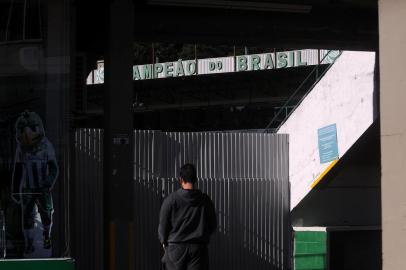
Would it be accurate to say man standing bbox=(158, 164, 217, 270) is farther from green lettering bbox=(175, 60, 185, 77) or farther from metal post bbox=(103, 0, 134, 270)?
green lettering bbox=(175, 60, 185, 77)

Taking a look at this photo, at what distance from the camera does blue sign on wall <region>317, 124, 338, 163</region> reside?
14297 millimetres

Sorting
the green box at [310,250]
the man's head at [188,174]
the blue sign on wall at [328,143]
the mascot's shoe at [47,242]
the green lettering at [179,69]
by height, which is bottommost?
the green box at [310,250]

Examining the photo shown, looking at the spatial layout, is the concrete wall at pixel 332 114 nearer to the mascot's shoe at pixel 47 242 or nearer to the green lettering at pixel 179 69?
the mascot's shoe at pixel 47 242

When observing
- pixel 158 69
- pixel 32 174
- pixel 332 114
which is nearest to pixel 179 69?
pixel 158 69

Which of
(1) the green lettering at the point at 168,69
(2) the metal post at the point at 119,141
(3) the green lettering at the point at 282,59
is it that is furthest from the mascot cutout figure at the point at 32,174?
(1) the green lettering at the point at 168,69

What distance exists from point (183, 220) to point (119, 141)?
3788 mm

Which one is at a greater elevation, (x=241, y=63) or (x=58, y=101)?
(x=241, y=63)

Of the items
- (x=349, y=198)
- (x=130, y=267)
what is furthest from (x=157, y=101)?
(x=130, y=267)

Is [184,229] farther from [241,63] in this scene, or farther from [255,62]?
[241,63]

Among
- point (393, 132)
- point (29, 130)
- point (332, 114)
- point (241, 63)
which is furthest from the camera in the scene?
point (241, 63)

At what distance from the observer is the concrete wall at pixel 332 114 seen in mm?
13672

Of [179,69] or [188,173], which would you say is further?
[179,69]

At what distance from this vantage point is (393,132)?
416cm

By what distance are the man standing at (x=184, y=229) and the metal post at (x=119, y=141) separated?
3.46m
